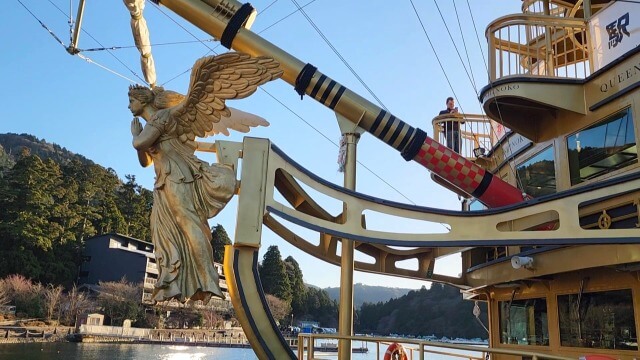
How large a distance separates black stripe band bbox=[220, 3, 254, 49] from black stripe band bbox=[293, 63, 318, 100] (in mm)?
1112

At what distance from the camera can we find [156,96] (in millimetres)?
6461

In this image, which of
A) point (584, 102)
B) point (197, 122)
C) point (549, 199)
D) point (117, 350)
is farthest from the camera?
point (117, 350)

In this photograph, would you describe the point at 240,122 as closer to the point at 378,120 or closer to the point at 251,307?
the point at 378,120

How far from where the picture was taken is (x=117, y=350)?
1790 inches

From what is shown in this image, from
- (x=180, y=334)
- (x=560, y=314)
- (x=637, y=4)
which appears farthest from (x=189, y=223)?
(x=180, y=334)

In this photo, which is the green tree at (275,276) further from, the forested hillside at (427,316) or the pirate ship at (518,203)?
the pirate ship at (518,203)

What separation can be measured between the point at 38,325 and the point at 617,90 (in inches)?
2107

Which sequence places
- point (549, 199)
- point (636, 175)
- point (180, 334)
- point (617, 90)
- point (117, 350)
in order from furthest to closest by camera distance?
point (180, 334) → point (117, 350) → point (617, 90) → point (549, 199) → point (636, 175)

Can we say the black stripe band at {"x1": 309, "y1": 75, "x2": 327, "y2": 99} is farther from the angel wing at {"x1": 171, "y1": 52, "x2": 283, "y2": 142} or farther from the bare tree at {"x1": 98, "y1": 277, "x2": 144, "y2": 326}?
the bare tree at {"x1": 98, "y1": 277, "x2": 144, "y2": 326}

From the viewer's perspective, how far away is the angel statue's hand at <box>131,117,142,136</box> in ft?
20.6

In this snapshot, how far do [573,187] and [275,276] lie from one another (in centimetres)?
7165

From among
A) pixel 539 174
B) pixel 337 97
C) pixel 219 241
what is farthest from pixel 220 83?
pixel 219 241

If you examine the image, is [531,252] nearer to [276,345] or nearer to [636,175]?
[636,175]

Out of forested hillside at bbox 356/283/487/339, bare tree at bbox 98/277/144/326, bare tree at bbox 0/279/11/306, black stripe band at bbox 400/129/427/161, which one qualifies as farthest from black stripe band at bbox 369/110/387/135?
forested hillside at bbox 356/283/487/339
